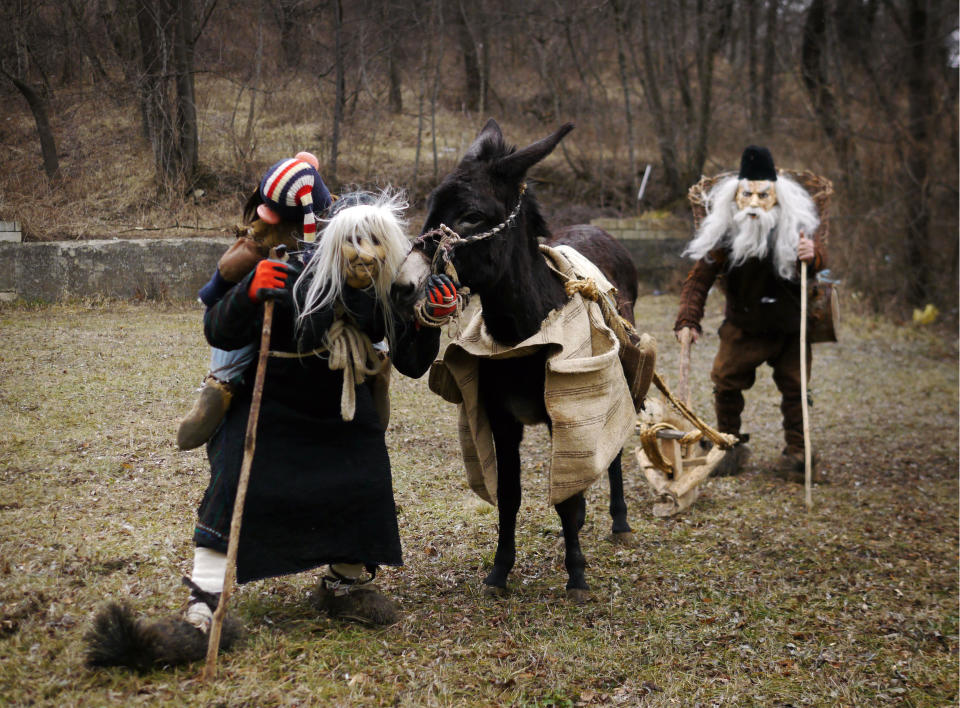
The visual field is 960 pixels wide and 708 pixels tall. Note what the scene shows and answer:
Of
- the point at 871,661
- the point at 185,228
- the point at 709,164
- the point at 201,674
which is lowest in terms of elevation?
the point at 871,661

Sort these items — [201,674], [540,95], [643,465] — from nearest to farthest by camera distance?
[201,674]
[643,465]
[540,95]

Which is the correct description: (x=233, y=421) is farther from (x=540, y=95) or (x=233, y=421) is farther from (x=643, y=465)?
(x=540, y=95)

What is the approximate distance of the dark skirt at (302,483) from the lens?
342 centimetres

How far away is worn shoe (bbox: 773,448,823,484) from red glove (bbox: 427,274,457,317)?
4.26m

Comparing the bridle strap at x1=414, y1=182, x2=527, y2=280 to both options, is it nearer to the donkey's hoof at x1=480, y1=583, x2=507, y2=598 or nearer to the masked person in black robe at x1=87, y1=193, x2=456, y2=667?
the masked person in black robe at x1=87, y1=193, x2=456, y2=667

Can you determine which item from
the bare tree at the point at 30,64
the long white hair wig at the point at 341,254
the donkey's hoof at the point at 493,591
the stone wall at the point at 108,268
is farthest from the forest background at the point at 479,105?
the donkey's hoof at the point at 493,591

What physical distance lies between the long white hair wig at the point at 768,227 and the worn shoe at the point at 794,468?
137cm

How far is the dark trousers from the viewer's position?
21.7ft

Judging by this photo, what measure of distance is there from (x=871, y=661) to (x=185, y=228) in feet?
15.6

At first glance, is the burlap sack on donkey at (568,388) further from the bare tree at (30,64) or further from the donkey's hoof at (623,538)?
the bare tree at (30,64)

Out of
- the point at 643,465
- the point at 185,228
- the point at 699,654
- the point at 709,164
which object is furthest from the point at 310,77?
the point at 709,164

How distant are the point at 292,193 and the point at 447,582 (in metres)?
2.06

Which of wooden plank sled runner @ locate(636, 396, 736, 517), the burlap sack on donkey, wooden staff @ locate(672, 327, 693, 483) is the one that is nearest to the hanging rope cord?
the burlap sack on donkey

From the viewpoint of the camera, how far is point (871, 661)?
397 cm
